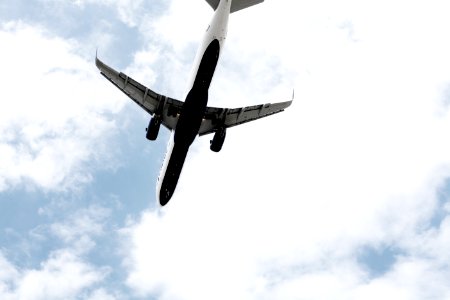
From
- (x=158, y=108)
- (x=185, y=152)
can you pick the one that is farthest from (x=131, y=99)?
(x=185, y=152)

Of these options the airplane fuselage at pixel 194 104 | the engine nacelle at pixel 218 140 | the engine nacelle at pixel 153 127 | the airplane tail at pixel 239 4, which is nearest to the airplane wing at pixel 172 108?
the engine nacelle at pixel 218 140

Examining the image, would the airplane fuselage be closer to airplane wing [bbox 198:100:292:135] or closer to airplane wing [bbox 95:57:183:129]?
airplane wing [bbox 95:57:183:129]

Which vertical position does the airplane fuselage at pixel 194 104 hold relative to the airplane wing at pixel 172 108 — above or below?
below

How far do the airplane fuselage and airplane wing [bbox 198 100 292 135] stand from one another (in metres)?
3.63

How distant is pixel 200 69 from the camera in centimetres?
4862

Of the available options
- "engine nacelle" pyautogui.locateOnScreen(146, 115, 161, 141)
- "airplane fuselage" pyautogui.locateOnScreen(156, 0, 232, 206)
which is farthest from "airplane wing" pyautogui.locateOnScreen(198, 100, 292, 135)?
"engine nacelle" pyautogui.locateOnScreen(146, 115, 161, 141)

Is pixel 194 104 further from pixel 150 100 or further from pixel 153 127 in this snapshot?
pixel 150 100

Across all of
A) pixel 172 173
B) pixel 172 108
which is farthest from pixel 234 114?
pixel 172 173

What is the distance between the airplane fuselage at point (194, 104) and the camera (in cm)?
4812

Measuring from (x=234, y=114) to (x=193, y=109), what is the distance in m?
7.43

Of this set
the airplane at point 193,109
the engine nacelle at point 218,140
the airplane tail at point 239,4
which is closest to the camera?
the airplane at point 193,109

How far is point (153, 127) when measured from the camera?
178 ft

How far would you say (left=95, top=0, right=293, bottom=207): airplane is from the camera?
1903 inches

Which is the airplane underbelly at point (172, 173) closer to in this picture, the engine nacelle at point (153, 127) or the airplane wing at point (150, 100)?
the engine nacelle at point (153, 127)
